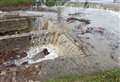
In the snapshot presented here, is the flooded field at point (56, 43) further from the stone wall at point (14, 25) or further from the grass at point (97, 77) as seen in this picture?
the grass at point (97, 77)

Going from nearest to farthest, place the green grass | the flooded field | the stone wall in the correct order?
the flooded field, the stone wall, the green grass

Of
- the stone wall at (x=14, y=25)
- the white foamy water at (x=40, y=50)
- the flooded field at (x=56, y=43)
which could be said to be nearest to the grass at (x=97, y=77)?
the flooded field at (x=56, y=43)

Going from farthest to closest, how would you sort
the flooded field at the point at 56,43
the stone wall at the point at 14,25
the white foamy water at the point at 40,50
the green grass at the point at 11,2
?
the green grass at the point at 11,2 < the stone wall at the point at 14,25 < the white foamy water at the point at 40,50 < the flooded field at the point at 56,43

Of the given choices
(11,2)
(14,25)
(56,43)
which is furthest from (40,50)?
(11,2)

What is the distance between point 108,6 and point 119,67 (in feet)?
10.2

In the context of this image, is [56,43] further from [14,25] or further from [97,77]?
[97,77]

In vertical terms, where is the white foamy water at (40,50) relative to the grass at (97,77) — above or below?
above

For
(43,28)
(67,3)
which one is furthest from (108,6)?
(43,28)

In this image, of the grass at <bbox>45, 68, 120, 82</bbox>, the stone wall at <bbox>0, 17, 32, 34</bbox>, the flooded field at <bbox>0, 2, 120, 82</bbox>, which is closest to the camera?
the grass at <bbox>45, 68, 120, 82</bbox>

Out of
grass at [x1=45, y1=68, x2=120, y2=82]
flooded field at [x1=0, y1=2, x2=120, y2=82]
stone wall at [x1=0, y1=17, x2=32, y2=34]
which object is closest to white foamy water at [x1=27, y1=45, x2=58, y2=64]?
flooded field at [x1=0, y1=2, x2=120, y2=82]

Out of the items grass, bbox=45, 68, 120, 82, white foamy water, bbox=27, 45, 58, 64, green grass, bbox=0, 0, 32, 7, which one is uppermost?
green grass, bbox=0, 0, 32, 7

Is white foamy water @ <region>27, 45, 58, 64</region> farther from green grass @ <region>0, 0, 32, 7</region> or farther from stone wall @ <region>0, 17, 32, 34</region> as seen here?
green grass @ <region>0, 0, 32, 7</region>

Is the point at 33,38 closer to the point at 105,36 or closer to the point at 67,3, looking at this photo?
the point at 105,36

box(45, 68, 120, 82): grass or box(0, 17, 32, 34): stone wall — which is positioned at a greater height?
box(0, 17, 32, 34): stone wall
